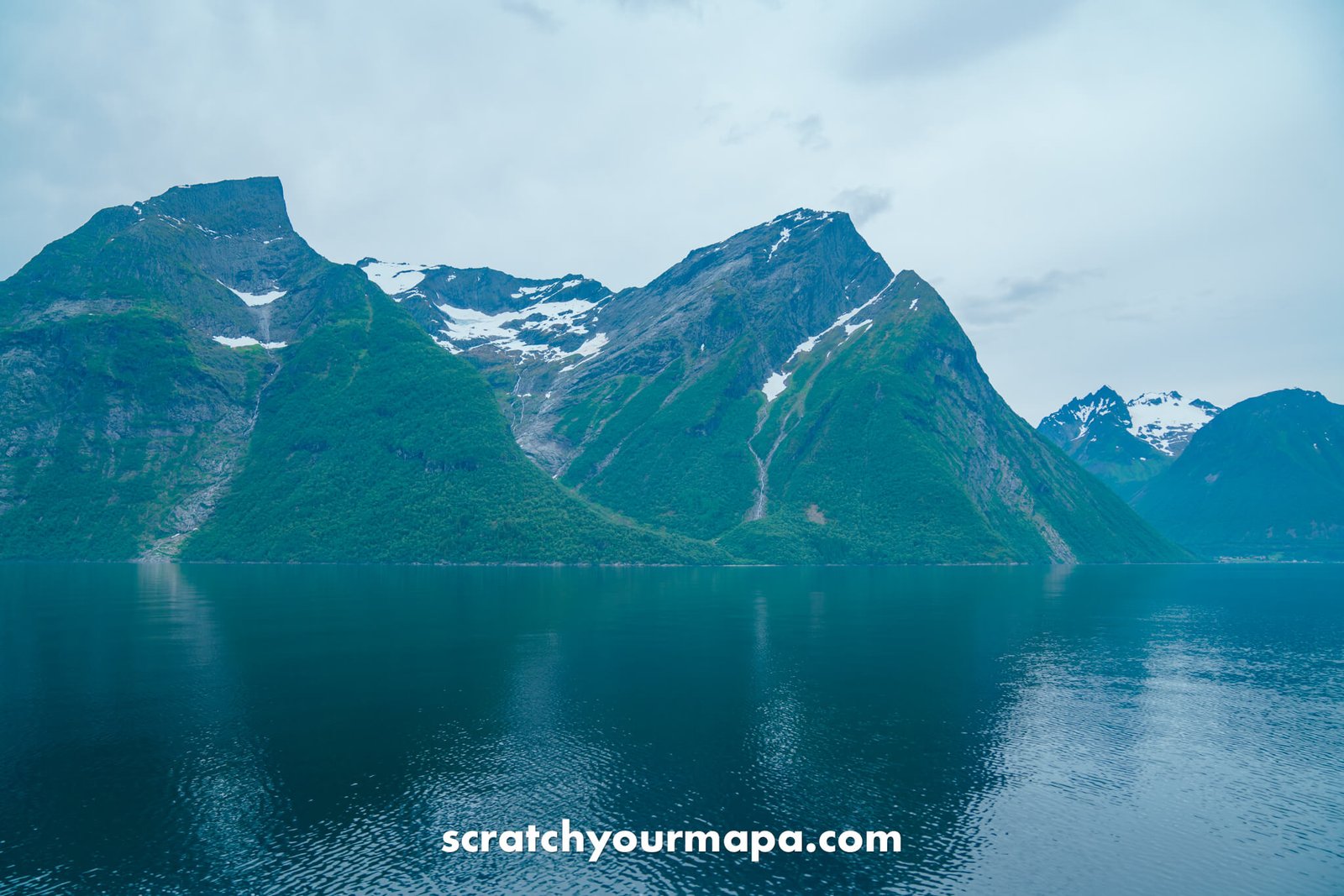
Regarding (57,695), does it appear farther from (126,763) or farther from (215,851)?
(215,851)

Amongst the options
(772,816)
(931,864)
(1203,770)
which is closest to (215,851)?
(772,816)

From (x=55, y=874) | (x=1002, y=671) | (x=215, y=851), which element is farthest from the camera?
(x=1002, y=671)

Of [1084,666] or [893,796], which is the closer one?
[893,796]

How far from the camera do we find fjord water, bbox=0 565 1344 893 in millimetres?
47844

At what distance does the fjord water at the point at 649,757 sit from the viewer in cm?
4784

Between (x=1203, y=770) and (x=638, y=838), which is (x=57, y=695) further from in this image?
(x=1203, y=770)

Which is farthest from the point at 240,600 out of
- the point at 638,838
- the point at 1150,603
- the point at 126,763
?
the point at 1150,603

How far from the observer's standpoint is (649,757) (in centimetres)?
6644

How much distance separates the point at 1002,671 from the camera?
10481 centimetres

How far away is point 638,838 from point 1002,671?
7124 centimetres

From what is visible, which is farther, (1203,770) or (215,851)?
Result: (1203,770)

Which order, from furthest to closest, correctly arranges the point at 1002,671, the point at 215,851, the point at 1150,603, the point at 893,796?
the point at 1150,603 < the point at 1002,671 < the point at 893,796 < the point at 215,851

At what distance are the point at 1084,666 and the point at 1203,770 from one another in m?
45.3

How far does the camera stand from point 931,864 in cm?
4894
